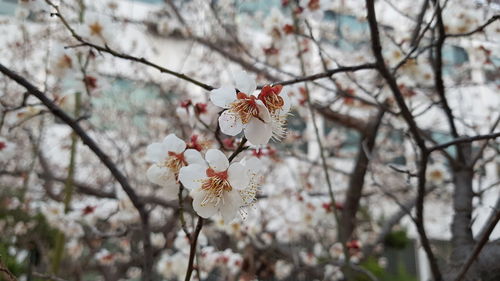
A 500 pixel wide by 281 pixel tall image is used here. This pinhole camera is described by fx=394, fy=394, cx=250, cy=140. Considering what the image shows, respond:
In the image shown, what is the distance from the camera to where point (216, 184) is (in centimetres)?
75

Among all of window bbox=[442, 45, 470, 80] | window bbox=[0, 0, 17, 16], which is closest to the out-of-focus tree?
window bbox=[442, 45, 470, 80]

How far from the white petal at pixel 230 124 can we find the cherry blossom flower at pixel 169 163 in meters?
0.15

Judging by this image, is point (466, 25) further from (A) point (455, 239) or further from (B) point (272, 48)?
(A) point (455, 239)

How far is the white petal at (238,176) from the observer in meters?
0.71

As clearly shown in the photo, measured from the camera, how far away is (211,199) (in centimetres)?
75

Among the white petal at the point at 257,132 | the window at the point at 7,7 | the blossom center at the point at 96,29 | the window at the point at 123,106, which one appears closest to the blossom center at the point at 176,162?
the white petal at the point at 257,132

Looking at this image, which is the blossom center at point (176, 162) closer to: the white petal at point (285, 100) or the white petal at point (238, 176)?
the white petal at point (238, 176)

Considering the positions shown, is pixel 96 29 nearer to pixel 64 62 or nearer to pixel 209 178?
pixel 64 62

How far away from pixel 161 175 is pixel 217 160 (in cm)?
18

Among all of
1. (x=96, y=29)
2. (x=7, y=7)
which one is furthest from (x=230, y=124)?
(x=7, y=7)

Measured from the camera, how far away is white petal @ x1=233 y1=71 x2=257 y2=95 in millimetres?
696

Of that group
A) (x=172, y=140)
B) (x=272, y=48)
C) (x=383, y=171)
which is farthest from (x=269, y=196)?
(x=172, y=140)

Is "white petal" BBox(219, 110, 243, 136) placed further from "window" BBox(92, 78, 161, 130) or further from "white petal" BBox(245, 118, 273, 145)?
"window" BBox(92, 78, 161, 130)

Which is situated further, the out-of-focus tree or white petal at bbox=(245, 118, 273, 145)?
the out-of-focus tree
